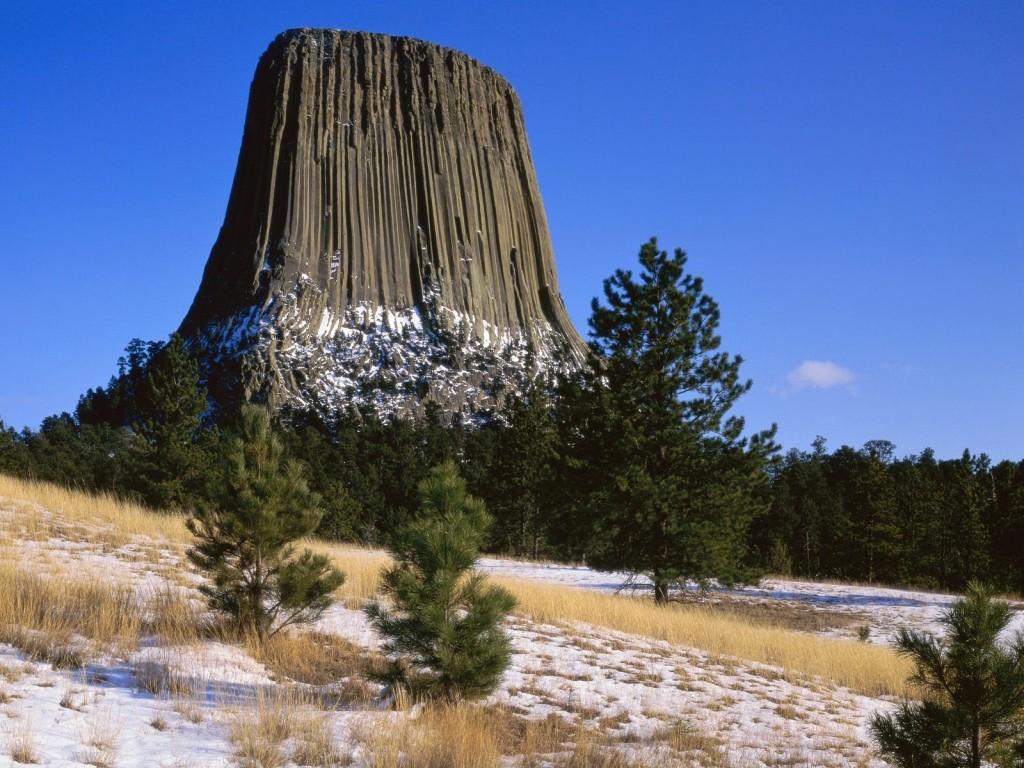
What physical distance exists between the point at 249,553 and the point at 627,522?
39.8 ft

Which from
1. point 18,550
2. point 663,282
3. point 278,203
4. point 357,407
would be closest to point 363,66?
point 278,203

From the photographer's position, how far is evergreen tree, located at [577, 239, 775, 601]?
60.8 ft

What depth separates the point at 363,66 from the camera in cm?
10575

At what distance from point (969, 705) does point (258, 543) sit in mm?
6153

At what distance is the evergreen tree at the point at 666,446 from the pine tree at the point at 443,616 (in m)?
11.6

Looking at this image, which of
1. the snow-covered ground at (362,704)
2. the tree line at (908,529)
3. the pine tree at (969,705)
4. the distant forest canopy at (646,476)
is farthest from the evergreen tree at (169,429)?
the tree line at (908,529)

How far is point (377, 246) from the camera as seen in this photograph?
327 ft

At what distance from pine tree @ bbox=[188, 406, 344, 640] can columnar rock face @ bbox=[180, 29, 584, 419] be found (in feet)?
Result: 253

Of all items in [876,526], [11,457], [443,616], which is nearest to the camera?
[443,616]

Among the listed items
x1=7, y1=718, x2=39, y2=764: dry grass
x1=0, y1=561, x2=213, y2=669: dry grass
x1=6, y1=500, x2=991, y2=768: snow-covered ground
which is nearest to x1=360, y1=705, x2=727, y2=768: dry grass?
x1=6, y1=500, x2=991, y2=768: snow-covered ground

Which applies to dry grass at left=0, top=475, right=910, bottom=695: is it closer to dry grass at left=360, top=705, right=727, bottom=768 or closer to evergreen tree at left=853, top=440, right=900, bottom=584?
dry grass at left=360, top=705, right=727, bottom=768

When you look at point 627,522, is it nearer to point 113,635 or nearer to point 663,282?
point 663,282

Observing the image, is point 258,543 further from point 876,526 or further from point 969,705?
point 876,526

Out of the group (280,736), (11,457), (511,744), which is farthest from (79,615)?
(11,457)
